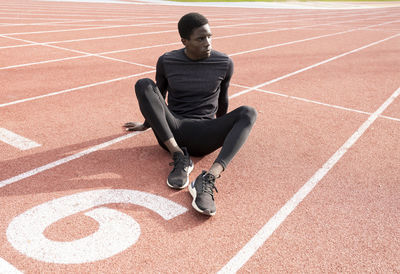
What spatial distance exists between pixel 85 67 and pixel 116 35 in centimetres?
457

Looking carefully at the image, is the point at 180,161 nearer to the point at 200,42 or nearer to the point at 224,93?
the point at 224,93

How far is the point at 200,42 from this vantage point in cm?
343

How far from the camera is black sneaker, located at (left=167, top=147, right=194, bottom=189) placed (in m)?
3.26

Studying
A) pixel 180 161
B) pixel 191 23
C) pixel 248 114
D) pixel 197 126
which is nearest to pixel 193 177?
pixel 180 161

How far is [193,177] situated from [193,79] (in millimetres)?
904

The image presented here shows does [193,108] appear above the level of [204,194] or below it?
above

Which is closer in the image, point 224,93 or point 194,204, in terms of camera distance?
point 194,204

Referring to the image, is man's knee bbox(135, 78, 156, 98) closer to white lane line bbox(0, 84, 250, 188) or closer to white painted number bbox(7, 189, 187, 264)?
white painted number bbox(7, 189, 187, 264)

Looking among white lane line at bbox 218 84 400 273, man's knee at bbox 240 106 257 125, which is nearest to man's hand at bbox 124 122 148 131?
man's knee at bbox 240 106 257 125

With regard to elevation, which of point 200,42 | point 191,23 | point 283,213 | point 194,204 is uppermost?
point 191,23

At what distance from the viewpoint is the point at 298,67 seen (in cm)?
848

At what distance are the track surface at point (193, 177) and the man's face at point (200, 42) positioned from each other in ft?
3.46

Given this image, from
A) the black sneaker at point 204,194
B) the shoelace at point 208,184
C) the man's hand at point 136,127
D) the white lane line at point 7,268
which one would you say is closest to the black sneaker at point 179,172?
the black sneaker at point 204,194

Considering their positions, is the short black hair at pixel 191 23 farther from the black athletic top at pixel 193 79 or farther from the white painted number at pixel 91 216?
the white painted number at pixel 91 216
